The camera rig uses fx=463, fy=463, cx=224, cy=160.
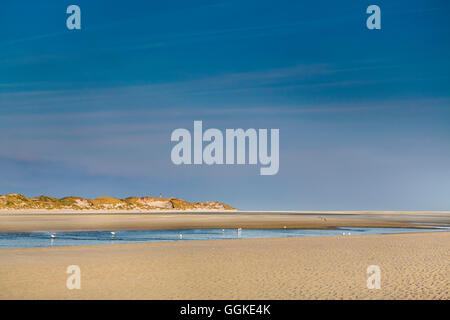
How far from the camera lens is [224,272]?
713 inches

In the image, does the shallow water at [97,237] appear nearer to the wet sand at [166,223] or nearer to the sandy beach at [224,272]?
the sandy beach at [224,272]

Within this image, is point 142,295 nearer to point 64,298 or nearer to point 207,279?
point 64,298

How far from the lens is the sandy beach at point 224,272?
1409cm

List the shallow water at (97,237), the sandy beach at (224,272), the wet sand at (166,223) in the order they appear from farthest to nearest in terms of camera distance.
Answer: the wet sand at (166,223), the shallow water at (97,237), the sandy beach at (224,272)

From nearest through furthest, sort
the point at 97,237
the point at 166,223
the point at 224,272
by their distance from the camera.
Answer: the point at 224,272, the point at 97,237, the point at 166,223

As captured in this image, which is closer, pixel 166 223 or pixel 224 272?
pixel 224 272

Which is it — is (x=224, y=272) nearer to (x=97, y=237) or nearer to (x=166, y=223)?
(x=97, y=237)

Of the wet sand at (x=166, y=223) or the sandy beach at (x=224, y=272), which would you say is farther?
the wet sand at (x=166, y=223)

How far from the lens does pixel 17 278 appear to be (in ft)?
53.7

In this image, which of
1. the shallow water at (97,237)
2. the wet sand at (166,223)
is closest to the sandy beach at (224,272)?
the shallow water at (97,237)

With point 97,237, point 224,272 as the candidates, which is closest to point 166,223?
point 97,237

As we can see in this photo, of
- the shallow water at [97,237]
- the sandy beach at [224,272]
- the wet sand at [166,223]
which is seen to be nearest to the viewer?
the sandy beach at [224,272]
